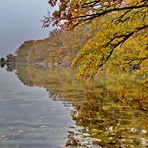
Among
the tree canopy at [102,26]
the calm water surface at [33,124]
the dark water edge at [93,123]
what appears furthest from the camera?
the calm water surface at [33,124]

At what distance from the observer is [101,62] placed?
1465 centimetres

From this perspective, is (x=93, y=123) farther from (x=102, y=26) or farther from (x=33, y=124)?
(x=102, y=26)

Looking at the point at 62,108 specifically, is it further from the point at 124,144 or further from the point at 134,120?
the point at 124,144

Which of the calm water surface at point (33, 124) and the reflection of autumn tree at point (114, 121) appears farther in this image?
the calm water surface at point (33, 124)

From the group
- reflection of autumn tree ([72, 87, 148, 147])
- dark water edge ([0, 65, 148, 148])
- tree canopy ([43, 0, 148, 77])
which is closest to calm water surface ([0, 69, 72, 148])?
dark water edge ([0, 65, 148, 148])

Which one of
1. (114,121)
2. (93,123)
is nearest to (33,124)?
(93,123)

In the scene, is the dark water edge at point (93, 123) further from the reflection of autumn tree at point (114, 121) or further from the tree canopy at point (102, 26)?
the tree canopy at point (102, 26)

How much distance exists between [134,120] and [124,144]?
16.8ft

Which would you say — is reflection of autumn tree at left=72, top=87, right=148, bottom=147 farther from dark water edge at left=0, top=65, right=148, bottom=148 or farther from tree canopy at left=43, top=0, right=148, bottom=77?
tree canopy at left=43, top=0, right=148, bottom=77

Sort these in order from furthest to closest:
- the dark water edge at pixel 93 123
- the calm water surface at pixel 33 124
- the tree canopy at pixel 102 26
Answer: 1. the calm water surface at pixel 33 124
2. the dark water edge at pixel 93 123
3. the tree canopy at pixel 102 26

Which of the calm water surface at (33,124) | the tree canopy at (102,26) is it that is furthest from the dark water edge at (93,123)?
the tree canopy at (102,26)

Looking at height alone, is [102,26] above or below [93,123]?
above

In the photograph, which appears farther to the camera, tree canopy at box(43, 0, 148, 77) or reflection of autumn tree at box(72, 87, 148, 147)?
reflection of autumn tree at box(72, 87, 148, 147)

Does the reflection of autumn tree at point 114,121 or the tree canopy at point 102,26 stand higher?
the tree canopy at point 102,26
